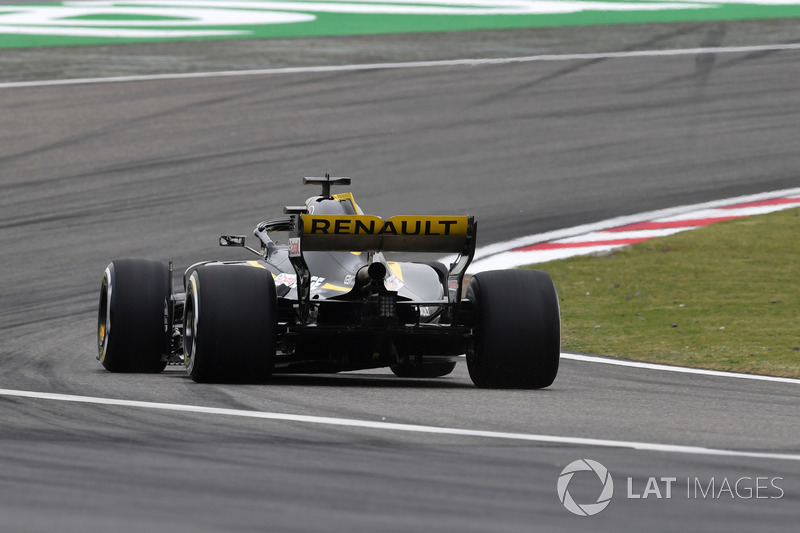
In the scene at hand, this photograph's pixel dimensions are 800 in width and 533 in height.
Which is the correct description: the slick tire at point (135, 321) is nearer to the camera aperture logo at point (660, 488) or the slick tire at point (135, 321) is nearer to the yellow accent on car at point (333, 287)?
the yellow accent on car at point (333, 287)

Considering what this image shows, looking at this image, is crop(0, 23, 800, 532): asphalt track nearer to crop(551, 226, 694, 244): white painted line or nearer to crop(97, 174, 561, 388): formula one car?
crop(97, 174, 561, 388): formula one car

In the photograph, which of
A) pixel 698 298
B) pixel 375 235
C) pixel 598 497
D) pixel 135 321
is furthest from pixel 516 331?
pixel 698 298

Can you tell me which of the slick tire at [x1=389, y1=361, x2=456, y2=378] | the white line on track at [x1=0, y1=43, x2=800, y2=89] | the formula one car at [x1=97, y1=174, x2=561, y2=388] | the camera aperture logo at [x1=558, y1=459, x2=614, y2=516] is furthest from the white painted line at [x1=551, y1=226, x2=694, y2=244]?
the camera aperture logo at [x1=558, y1=459, x2=614, y2=516]

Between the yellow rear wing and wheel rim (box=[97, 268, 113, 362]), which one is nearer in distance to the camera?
the yellow rear wing

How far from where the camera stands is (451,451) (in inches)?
257

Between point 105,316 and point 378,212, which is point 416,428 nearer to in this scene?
point 105,316

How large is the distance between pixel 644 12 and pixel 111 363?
24.3m

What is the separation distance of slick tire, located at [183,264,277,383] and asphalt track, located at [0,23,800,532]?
21cm

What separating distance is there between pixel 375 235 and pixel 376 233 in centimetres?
2

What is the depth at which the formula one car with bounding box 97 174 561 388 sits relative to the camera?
894 centimetres

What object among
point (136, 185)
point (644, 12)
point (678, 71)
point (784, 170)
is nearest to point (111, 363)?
point (136, 185)

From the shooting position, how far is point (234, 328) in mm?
8859

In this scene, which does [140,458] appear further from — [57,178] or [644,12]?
[644,12]

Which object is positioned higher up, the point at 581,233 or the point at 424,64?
the point at 424,64
